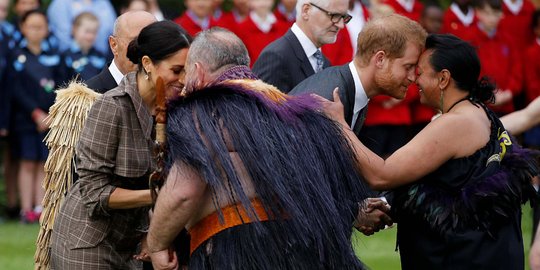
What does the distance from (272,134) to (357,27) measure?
811 centimetres

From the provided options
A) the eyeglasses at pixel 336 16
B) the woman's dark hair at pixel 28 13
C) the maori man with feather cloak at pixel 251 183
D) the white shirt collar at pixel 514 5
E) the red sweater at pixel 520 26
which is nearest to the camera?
the maori man with feather cloak at pixel 251 183

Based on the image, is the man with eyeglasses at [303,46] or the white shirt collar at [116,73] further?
the man with eyeglasses at [303,46]

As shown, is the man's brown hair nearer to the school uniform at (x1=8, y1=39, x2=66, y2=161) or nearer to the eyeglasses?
the eyeglasses

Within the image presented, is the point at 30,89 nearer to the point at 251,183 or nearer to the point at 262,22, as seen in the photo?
the point at 262,22

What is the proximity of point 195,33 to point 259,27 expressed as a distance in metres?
1.03

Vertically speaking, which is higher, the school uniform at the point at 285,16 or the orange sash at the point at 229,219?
the orange sash at the point at 229,219

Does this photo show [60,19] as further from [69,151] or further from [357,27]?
[69,151]

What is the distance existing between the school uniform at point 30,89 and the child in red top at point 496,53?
15.3 ft

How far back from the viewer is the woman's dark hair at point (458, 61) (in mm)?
5867

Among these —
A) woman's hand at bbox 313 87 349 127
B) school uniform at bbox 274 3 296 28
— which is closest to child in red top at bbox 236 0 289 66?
school uniform at bbox 274 3 296 28

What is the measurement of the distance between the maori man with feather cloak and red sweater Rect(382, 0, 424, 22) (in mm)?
8475

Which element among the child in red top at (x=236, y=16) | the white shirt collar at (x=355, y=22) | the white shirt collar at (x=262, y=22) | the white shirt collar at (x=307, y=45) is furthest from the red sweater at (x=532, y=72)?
the white shirt collar at (x=307, y=45)

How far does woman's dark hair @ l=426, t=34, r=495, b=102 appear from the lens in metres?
5.87

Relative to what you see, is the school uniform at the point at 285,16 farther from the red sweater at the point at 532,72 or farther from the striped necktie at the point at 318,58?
the striped necktie at the point at 318,58
